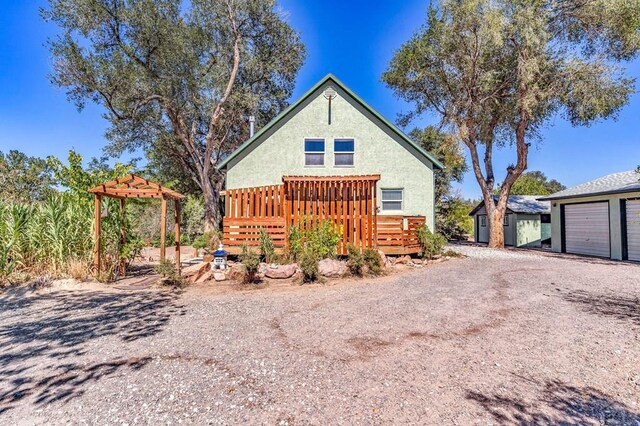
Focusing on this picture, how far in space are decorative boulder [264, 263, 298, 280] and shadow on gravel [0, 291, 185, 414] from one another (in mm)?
2387

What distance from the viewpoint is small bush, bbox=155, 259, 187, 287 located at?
Answer: 7.35 meters

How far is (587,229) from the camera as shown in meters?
14.3

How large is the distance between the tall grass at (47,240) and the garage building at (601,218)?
1871 centimetres

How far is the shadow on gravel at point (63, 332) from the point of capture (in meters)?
3.04

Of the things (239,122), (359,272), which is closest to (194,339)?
(359,272)

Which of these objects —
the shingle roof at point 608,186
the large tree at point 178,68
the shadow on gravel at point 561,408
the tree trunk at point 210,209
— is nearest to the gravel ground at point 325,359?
the shadow on gravel at point 561,408

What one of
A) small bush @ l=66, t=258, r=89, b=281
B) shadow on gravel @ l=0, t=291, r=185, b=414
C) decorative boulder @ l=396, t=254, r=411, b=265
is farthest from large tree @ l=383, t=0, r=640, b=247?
small bush @ l=66, t=258, r=89, b=281

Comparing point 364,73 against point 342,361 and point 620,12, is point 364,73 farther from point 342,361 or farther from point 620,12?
point 342,361

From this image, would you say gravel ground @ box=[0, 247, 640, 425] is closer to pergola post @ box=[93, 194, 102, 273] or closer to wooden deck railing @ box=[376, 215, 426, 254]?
pergola post @ box=[93, 194, 102, 273]

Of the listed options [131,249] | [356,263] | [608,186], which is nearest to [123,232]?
[131,249]

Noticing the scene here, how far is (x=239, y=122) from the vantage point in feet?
62.7

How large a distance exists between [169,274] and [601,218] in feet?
57.5

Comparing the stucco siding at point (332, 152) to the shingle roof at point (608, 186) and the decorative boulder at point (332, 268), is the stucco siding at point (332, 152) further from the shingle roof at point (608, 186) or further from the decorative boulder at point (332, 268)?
the shingle roof at point (608, 186)

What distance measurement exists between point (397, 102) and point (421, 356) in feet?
60.6
